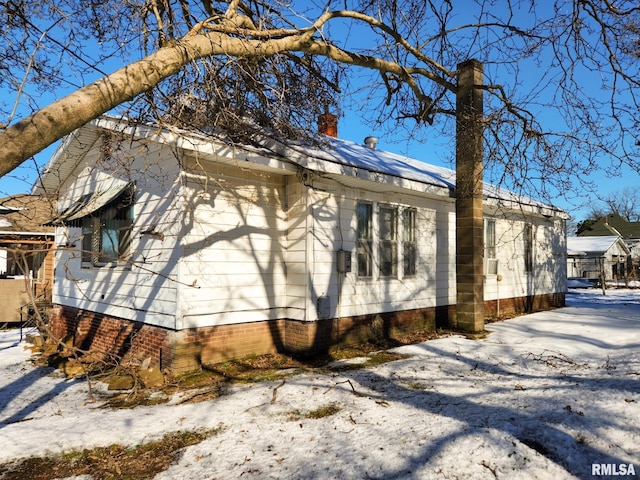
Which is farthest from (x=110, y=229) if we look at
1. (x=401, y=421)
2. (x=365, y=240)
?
(x=401, y=421)

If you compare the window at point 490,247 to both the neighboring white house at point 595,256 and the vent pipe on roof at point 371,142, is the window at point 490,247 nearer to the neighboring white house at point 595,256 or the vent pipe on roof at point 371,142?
the vent pipe on roof at point 371,142

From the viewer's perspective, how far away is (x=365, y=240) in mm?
9023

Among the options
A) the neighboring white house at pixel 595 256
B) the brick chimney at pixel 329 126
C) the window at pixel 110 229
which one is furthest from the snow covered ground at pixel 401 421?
the neighboring white house at pixel 595 256

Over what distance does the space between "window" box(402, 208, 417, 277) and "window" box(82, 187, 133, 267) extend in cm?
560

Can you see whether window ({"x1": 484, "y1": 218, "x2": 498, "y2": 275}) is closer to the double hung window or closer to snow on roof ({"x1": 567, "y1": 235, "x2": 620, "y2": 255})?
the double hung window

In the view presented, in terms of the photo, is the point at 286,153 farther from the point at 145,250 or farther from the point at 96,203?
the point at 96,203

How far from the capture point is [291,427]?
4621 mm

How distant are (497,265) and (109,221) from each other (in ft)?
33.4

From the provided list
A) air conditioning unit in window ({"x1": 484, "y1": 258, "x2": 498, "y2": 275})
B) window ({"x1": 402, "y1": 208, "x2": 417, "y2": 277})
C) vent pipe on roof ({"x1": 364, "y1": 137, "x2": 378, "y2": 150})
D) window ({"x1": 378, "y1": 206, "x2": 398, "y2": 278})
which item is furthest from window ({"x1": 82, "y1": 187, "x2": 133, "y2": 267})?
air conditioning unit in window ({"x1": 484, "y1": 258, "x2": 498, "y2": 275})

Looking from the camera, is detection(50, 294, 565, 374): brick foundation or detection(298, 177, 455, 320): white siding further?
detection(298, 177, 455, 320): white siding

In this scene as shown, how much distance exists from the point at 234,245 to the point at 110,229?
2930 millimetres

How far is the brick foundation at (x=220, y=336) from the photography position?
22.9ft

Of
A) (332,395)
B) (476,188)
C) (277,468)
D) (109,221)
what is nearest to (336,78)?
(476,188)

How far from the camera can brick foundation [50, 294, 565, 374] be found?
6980 millimetres
